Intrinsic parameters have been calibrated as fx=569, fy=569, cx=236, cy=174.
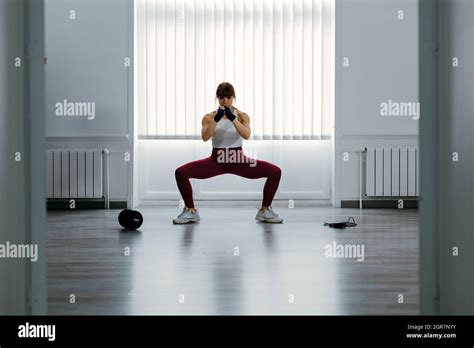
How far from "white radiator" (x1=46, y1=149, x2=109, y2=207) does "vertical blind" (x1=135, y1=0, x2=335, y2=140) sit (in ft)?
2.31

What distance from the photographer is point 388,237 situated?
379cm

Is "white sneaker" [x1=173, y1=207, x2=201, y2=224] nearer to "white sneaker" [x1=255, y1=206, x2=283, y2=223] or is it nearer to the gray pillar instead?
"white sneaker" [x1=255, y1=206, x2=283, y2=223]

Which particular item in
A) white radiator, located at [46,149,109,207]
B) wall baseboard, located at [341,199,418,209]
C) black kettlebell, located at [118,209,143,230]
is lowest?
wall baseboard, located at [341,199,418,209]

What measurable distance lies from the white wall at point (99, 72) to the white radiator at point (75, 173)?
0.47 feet

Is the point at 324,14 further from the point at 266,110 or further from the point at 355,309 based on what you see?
the point at 355,309

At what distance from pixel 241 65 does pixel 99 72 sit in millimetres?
1615

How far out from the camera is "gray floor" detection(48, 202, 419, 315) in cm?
192

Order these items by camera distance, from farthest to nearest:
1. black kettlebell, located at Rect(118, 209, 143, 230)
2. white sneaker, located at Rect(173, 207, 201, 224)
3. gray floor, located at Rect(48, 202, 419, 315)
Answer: white sneaker, located at Rect(173, 207, 201, 224)
black kettlebell, located at Rect(118, 209, 143, 230)
gray floor, located at Rect(48, 202, 419, 315)

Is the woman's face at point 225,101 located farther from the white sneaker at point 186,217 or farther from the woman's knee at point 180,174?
the white sneaker at point 186,217

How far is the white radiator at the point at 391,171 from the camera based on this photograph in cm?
628

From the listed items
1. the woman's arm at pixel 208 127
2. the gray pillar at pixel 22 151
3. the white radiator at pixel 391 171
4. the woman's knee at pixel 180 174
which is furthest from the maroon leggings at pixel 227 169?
the gray pillar at pixel 22 151

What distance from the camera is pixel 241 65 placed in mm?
6629

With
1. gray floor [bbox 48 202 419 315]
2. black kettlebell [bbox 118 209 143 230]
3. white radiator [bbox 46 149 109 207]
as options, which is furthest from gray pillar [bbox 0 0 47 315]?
white radiator [bbox 46 149 109 207]
